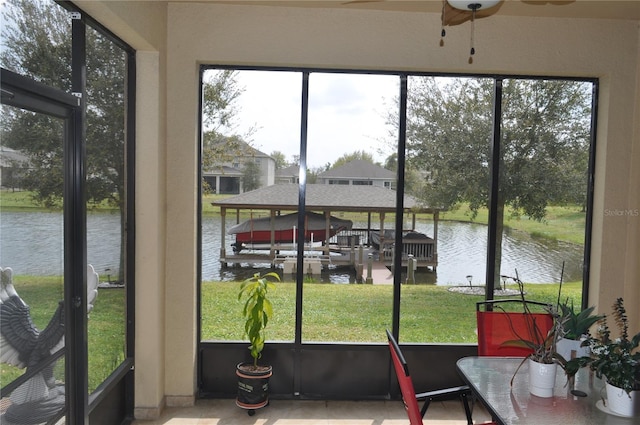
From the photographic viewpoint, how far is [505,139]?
13.9 ft

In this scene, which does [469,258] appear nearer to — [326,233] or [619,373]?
[326,233]

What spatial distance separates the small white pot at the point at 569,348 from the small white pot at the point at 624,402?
0.41 m

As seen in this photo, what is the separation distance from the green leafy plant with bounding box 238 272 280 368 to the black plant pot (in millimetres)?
128

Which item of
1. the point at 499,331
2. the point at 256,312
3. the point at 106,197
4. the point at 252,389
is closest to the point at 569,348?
the point at 499,331

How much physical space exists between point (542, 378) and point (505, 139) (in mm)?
2261

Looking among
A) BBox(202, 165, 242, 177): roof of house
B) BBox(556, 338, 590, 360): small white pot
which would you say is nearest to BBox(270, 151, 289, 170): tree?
BBox(202, 165, 242, 177): roof of house

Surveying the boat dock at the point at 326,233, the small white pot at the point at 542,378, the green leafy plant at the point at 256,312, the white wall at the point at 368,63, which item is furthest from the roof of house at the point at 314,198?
the small white pot at the point at 542,378

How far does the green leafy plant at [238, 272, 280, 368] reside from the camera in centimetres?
391

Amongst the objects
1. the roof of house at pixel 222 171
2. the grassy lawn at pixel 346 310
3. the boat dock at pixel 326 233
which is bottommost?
the grassy lawn at pixel 346 310

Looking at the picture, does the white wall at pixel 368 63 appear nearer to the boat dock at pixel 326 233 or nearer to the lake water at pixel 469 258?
the lake water at pixel 469 258

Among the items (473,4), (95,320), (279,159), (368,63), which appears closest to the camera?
(473,4)

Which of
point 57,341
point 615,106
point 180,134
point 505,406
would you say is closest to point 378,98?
point 180,134

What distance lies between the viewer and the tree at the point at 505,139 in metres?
4.20

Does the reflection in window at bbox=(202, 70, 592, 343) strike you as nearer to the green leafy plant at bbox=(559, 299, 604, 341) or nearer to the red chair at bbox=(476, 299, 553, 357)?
the red chair at bbox=(476, 299, 553, 357)
